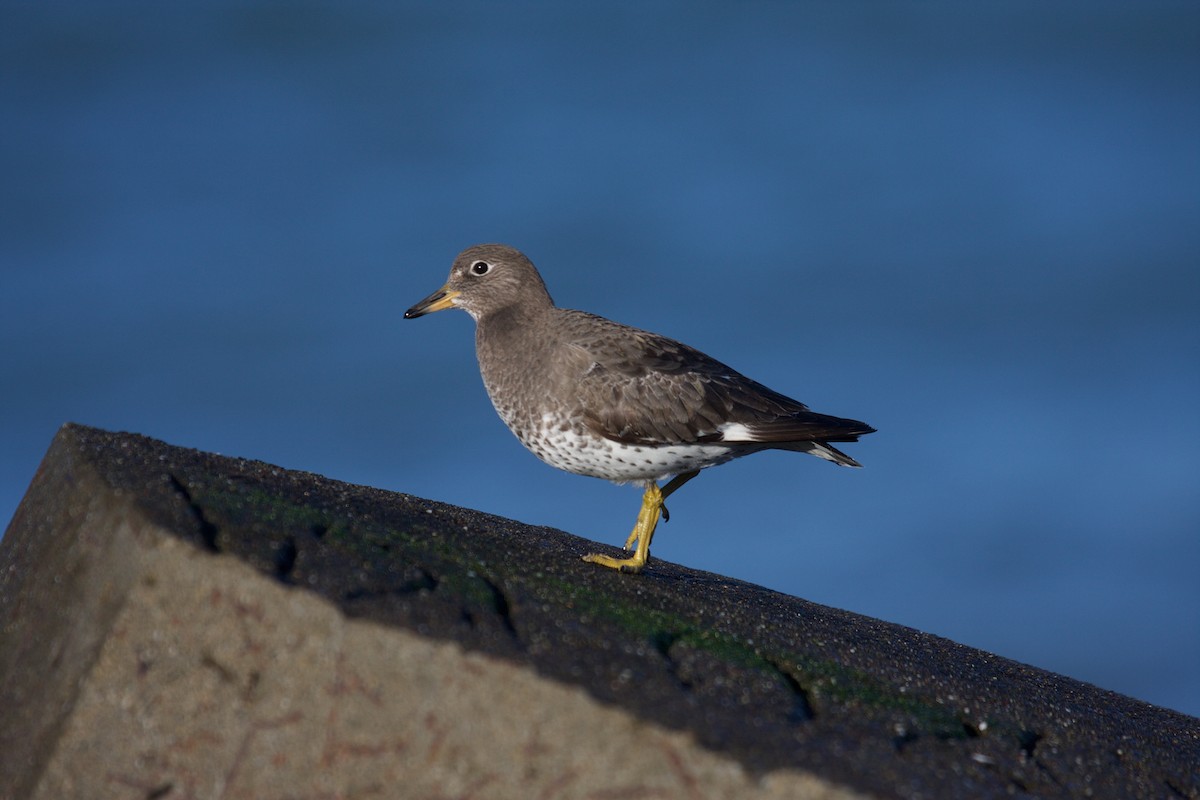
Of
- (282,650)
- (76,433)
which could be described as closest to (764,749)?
(282,650)

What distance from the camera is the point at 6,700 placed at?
6109 mm

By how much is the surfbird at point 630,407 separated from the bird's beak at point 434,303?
65 centimetres

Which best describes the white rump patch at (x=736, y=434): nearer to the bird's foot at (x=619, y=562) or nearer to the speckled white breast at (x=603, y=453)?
the speckled white breast at (x=603, y=453)

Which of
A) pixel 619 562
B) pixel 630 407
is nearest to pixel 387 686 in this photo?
pixel 619 562

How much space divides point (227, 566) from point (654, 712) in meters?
2.09

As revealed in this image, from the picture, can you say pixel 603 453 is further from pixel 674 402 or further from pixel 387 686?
pixel 387 686

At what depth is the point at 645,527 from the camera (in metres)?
8.74

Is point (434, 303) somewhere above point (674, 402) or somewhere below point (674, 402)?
above

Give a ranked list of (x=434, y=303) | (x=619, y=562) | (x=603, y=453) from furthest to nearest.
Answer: (x=434, y=303) → (x=603, y=453) → (x=619, y=562)

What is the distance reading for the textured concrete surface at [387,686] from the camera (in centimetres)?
515

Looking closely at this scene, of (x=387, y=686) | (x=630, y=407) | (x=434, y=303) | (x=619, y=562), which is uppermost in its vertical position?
(x=434, y=303)

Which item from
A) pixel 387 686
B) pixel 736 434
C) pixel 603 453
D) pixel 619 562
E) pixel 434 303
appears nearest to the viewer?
pixel 387 686

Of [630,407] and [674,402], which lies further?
[674,402]

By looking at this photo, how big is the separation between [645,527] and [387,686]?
368 cm
